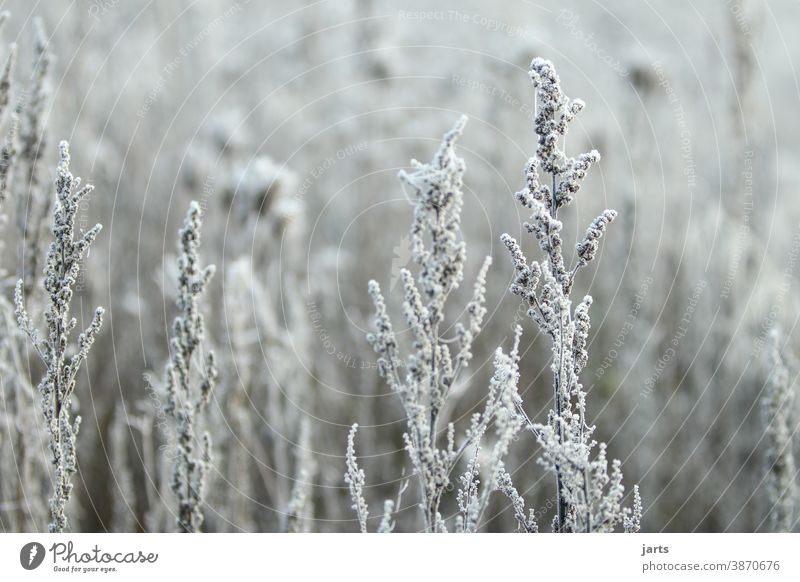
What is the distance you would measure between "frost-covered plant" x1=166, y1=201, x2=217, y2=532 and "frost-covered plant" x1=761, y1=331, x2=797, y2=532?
809 mm

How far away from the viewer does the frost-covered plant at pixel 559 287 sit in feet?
2.48

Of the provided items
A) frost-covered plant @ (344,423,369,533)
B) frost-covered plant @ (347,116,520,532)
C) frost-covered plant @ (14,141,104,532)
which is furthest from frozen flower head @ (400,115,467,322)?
frost-covered plant @ (14,141,104,532)

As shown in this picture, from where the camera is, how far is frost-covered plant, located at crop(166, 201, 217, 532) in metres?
0.82

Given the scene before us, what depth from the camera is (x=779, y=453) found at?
3.59 ft

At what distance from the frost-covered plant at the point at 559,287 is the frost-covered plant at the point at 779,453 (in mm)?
372

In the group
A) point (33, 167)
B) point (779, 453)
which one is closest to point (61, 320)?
point (33, 167)

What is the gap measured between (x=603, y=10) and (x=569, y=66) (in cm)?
41

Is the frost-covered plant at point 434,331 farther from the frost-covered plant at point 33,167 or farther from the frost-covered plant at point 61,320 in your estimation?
the frost-covered plant at point 33,167

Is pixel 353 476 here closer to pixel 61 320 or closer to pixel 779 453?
pixel 61 320
